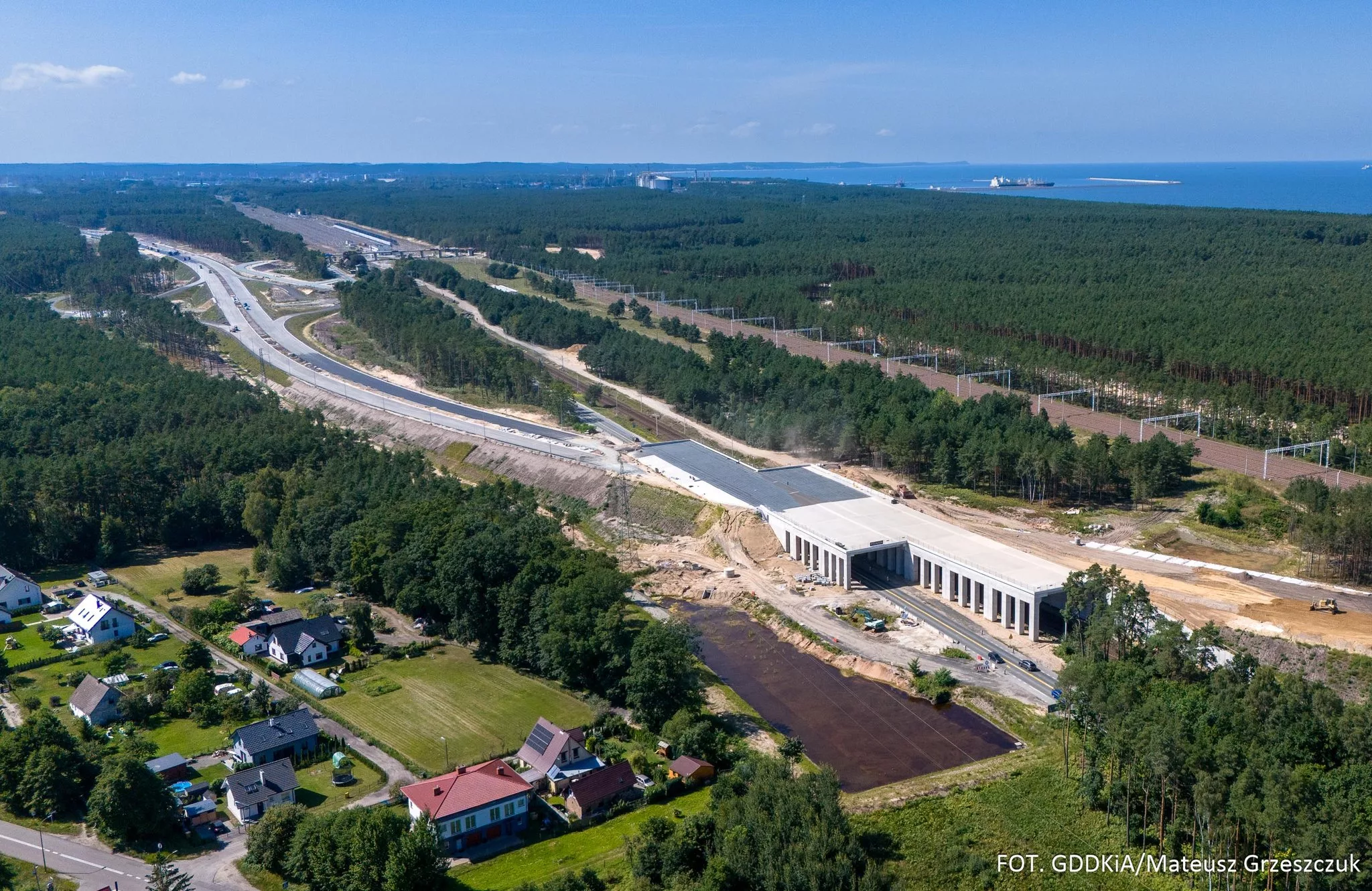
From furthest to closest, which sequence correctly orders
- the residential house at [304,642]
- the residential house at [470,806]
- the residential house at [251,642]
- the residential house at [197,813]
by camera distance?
the residential house at [251,642], the residential house at [304,642], the residential house at [197,813], the residential house at [470,806]

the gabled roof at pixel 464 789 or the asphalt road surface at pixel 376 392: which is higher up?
the asphalt road surface at pixel 376 392

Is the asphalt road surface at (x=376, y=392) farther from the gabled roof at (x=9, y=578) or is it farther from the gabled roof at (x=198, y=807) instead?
the gabled roof at (x=198, y=807)

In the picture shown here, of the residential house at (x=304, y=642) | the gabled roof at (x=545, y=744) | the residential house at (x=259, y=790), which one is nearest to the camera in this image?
the residential house at (x=259, y=790)

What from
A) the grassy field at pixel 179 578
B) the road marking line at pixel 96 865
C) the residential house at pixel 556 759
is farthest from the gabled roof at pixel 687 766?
the grassy field at pixel 179 578

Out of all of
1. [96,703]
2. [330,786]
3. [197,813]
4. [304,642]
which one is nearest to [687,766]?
[330,786]

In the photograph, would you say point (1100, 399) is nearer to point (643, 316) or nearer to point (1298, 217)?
point (643, 316)

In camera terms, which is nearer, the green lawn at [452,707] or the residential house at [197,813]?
the residential house at [197,813]

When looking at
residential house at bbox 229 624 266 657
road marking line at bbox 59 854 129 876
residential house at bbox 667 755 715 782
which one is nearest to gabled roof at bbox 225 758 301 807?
road marking line at bbox 59 854 129 876

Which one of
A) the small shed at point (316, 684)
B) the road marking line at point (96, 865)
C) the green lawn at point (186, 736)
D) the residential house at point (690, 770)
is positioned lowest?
the road marking line at point (96, 865)

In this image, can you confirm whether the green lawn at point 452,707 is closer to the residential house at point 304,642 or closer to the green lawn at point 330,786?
the green lawn at point 330,786
